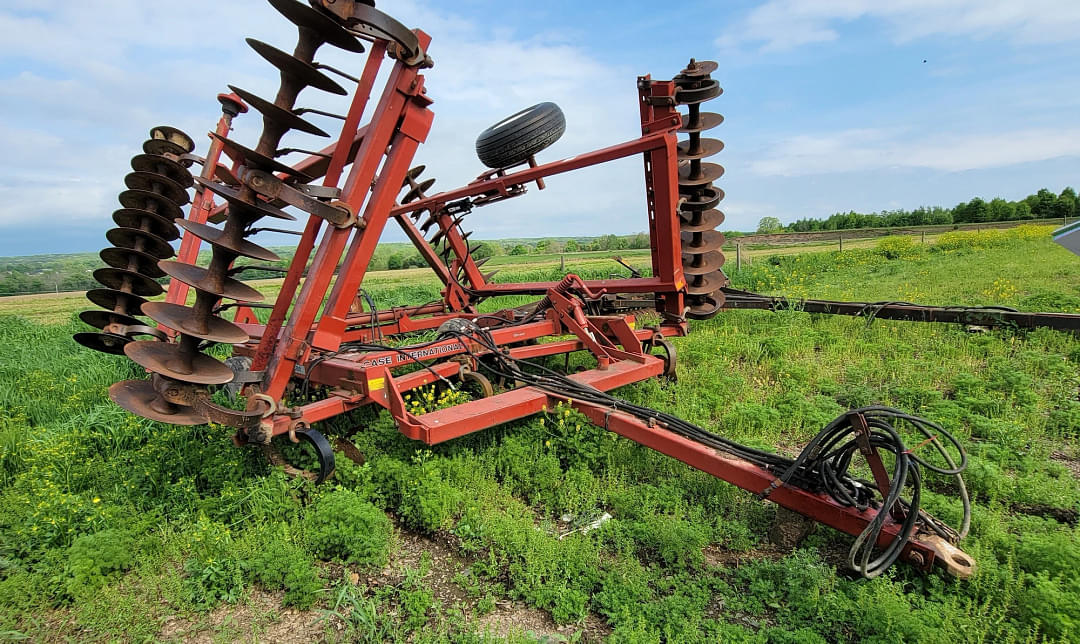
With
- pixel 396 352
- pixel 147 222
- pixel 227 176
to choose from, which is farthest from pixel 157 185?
pixel 396 352

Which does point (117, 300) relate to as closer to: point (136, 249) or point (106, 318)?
point (106, 318)

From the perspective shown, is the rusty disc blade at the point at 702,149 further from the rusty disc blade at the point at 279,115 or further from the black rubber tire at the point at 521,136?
the rusty disc blade at the point at 279,115

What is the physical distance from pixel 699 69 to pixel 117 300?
6211 mm

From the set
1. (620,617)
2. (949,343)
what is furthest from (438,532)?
(949,343)

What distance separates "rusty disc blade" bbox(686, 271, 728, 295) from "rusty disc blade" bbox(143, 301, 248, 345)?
15.7 feet

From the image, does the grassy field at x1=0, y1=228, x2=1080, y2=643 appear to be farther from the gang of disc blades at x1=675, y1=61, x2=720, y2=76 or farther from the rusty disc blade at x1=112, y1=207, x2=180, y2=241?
the gang of disc blades at x1=675, y1=61, x2=720, y2=76

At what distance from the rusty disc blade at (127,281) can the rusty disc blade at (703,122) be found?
546 centimetres

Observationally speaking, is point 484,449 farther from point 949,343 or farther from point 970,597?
point 949,343

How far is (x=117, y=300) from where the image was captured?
4.16m

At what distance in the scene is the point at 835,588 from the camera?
2654 millimetres

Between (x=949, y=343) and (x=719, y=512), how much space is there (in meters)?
5.07

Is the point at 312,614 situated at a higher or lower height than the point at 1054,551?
lower

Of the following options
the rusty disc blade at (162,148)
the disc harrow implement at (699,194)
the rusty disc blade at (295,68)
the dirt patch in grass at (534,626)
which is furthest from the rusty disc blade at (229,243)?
the disc harrow implement at (699,194)

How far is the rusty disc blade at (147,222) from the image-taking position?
13.2 ft
